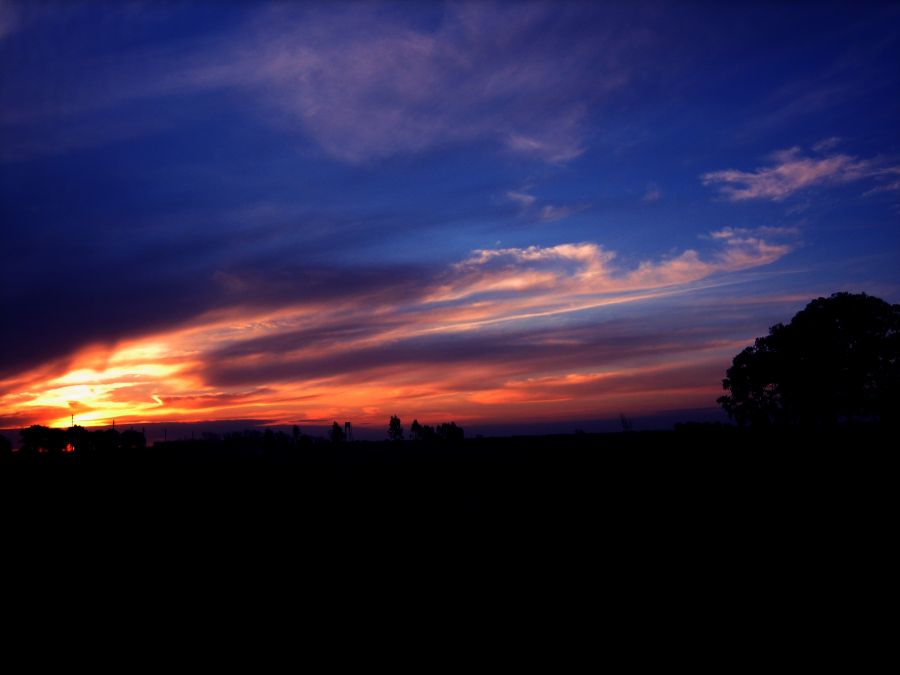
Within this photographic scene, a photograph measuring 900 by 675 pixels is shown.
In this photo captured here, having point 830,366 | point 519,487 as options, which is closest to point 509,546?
point 519,487

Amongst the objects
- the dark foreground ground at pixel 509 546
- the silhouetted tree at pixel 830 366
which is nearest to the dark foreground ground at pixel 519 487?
the dark foreground ground at pixel 509 546

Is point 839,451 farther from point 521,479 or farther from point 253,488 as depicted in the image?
point 253,488

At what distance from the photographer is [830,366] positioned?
32.8 meters

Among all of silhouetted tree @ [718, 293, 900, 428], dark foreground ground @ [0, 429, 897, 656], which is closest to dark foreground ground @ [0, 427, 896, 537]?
dark foreground ground @ [0, 429, 897, 656]

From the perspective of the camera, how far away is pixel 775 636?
6.11m

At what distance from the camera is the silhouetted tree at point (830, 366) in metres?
31.5

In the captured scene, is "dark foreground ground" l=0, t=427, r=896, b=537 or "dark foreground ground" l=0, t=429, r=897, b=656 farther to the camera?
"dark foreground ground" l=0, t=427, r=896, b=537

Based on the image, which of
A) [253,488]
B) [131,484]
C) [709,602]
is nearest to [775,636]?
[709,602]

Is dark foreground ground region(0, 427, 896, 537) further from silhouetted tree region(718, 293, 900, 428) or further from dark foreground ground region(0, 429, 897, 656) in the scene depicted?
silhouetted tree region(718, 293, 900, 428)

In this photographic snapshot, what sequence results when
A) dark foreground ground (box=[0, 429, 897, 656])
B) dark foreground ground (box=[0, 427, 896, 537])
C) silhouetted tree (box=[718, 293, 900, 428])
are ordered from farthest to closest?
silhouetted tree (box=[718, 293, 900, 428]), dark foreground ground (box=[0, 427, 896, 537]), dark foreground ground (box=[0, 429, 897, 656])

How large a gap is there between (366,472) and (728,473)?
8.02m

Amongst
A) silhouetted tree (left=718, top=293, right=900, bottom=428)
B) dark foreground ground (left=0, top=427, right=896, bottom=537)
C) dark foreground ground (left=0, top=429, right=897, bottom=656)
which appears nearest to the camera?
dark foreground ground (left=0, top=429, right=897, bottom=656)

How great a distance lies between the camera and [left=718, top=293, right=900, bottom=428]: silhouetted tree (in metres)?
31.5

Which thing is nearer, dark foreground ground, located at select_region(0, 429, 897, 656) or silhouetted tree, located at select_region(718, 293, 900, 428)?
dark foreground ground, located at select_region(0, 429, 897, 656)
